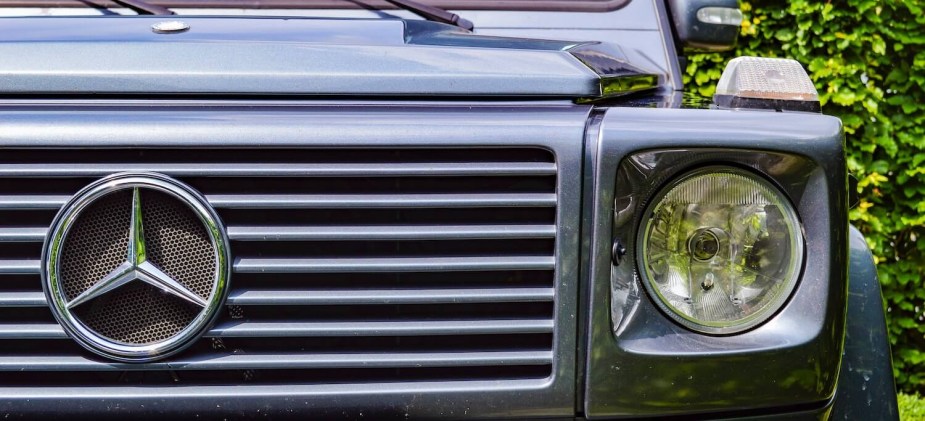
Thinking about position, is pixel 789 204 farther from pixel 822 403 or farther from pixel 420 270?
pixel 420 270

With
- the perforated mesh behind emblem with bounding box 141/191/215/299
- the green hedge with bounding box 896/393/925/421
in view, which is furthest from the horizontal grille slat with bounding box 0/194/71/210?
the green hedge with bounding box 896/393/925/421

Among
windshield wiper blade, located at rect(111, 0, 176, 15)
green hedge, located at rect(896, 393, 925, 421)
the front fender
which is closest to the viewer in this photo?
the front fender

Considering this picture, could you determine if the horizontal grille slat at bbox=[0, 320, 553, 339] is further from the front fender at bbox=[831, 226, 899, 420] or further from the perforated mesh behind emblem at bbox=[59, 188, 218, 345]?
the front fender at bbox=[831, 226, 899, 420]

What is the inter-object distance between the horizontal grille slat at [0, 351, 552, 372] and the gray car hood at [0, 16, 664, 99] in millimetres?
424

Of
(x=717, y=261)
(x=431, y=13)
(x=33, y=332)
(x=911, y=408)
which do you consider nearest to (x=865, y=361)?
(x=717, y=261)

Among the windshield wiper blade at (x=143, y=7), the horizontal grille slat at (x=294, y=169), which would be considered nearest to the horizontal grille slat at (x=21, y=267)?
the horizontal grille slat at (x=294, y=169)

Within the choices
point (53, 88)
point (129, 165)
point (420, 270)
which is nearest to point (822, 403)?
point (420, 270)

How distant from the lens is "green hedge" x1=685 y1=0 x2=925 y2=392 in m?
3.74

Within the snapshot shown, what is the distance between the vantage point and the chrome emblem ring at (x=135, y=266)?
53.3 inches

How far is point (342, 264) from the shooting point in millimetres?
1398

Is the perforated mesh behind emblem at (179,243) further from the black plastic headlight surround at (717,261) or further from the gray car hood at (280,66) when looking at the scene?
the black plastic headlight surround at (717,261)

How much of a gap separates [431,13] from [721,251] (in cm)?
97

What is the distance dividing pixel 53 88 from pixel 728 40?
1678 millimetres

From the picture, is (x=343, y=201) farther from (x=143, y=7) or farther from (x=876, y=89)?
(x=876, y=89)
